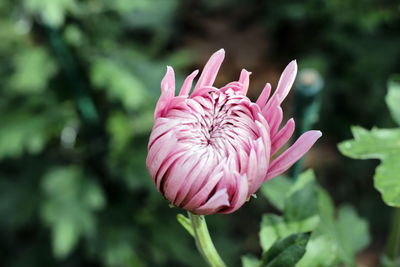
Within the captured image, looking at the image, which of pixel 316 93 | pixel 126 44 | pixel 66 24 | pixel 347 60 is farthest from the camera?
pixel 347 60

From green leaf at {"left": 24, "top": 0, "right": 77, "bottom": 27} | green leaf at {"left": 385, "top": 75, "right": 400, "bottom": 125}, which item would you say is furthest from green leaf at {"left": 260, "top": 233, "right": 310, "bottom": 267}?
green leaf at {"left": 24, "top": 0, "right": 77, "bottom": 27}

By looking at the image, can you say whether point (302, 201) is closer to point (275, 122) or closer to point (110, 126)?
point (275, 122)

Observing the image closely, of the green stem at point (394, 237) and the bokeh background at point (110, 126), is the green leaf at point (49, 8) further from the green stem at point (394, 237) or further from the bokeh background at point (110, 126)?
the green stem at point (394, 237)

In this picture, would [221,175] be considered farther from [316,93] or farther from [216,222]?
[216,222]

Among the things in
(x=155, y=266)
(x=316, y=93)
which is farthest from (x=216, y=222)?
(x=316, y=93)

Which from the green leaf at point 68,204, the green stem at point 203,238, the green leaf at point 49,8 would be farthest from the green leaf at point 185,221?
the green leaf at point 68,204
